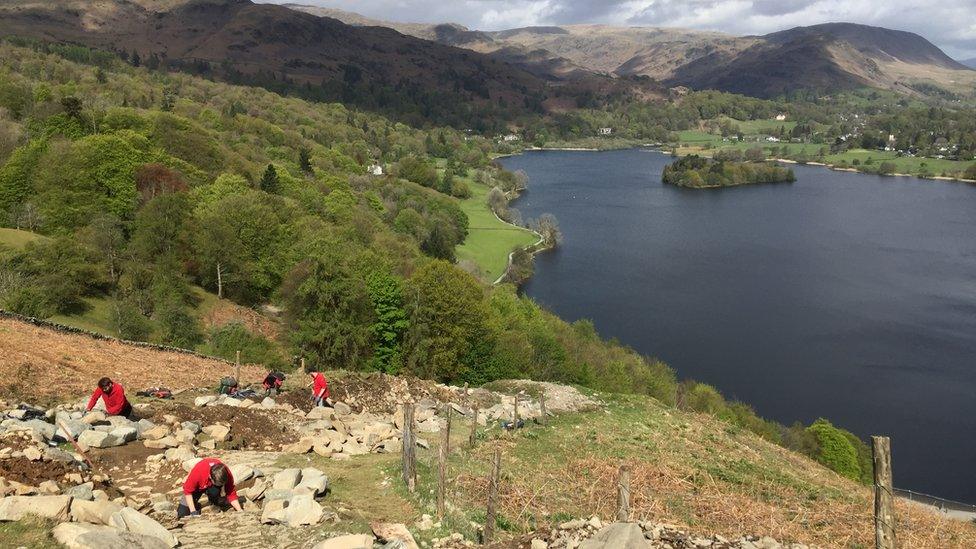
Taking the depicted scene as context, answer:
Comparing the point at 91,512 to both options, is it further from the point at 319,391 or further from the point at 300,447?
the point at 319,391

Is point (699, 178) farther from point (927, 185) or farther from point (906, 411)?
point (906, 411)

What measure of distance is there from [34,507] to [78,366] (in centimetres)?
1046

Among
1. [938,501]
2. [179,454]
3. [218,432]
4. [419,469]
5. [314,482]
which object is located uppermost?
[314,482]

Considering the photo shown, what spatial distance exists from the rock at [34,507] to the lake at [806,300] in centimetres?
5134

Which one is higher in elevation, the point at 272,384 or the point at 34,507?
Answer: the point at 34,507

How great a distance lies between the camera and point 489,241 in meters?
98.0

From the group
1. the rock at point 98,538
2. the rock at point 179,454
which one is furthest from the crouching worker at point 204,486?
the rock at point 179,454

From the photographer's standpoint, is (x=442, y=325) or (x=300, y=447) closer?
(x=300, y=447)

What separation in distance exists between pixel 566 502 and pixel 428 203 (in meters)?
91.8

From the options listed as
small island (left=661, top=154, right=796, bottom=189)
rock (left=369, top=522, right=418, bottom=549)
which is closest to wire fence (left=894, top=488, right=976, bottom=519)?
rock (left=369, top=522, right=418, bottom=549)

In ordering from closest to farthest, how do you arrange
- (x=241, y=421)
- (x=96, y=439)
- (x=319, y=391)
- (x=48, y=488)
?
(x=48, y=488), (x=96, y=439), (x=241, y=421), (x=319, y=391)

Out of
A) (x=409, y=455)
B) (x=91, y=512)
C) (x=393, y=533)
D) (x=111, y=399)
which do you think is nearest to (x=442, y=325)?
(x=111, y=399)

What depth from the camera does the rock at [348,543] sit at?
864 centimetres

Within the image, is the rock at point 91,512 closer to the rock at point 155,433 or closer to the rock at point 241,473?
the rock at point 241,473
